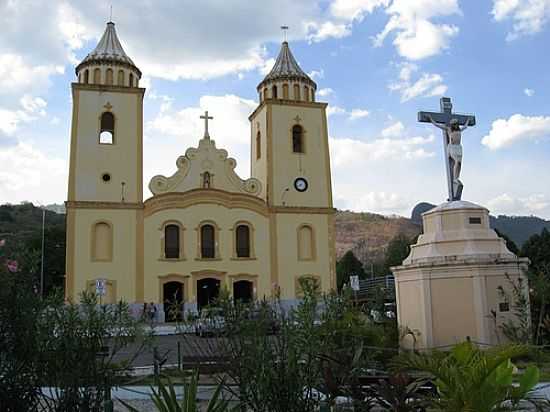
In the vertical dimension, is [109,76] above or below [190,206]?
above

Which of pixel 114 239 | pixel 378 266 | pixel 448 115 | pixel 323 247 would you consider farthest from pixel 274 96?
pixel 378 266

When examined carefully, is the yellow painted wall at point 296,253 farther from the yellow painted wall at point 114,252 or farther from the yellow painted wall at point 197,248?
the yellow painted wall at point 114,252

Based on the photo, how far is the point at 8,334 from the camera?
20.7 ft

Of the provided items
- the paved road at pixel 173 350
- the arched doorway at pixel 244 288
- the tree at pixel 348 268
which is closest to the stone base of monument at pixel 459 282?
the paved road at pixel 173 350

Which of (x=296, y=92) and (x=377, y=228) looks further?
(x=377, y=228)

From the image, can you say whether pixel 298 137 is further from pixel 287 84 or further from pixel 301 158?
pixel 287 84

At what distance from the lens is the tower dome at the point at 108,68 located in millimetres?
31156

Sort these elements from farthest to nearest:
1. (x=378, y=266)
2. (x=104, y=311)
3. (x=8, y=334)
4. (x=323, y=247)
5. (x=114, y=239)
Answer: (x=378, y=266)
(x=323, y=247)
(x=114, y=239)
(x=104, y=311)
(x=8, y=334)

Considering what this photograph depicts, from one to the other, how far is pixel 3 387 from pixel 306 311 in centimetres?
316

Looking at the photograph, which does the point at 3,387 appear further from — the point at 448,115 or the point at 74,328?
the point at 448,115

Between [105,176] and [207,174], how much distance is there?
5.42 meters

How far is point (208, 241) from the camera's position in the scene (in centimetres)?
3072

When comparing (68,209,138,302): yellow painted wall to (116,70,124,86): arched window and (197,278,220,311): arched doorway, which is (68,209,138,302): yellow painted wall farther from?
(116,70,124,86): arched window

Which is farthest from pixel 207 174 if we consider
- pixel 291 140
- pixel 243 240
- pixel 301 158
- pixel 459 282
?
pixel 459 282
